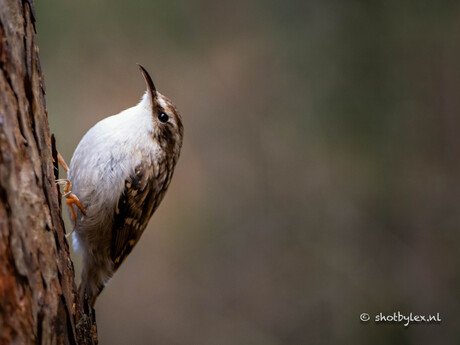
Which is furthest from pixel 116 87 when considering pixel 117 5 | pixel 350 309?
pixel 350 309

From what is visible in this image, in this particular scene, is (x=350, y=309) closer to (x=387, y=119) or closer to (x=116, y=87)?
(x=387, y=119)

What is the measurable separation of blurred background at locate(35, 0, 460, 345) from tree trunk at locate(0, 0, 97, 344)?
209 centimetres

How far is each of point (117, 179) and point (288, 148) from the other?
1782 millimetres

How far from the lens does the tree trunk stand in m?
0.88

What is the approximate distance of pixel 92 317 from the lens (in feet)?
5.17

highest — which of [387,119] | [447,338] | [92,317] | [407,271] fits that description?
[387,119]

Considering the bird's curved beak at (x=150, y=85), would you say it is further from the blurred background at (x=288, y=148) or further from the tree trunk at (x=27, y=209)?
the blurred background at (x=288, y=148)

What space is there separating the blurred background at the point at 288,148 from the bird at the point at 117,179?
1.21 metres

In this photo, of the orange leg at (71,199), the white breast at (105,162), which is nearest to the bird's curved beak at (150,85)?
the white breast at (105,162)

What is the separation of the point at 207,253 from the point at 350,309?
105 cm

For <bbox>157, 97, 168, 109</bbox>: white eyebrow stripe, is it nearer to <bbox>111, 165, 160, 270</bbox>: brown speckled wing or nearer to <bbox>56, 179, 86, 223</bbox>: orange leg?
<bbox>111, 165, 160, 270</bbox>: brown speckled wing

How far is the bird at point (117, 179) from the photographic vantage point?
5.85 feet

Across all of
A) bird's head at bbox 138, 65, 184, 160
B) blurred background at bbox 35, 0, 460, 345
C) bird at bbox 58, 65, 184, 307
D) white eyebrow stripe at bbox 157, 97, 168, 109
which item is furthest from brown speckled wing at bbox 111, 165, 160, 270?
blurred background at bbox 35, 0, 460, 345

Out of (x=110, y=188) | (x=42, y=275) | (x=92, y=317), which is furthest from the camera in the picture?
(x=110, y=188)
